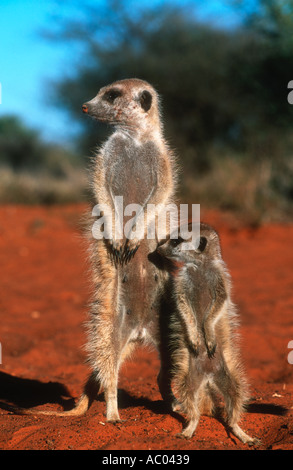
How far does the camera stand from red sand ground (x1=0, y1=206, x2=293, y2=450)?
324cm

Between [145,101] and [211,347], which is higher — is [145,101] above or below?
above

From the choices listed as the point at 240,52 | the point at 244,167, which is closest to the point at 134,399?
the point at 244,167

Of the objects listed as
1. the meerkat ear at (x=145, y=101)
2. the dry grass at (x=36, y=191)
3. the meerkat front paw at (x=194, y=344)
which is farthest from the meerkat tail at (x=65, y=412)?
the dry grass at (x=36, y=191)

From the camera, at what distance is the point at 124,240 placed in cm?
382

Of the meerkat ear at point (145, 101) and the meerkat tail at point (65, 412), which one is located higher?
the meerkat ear at point (145, 101)

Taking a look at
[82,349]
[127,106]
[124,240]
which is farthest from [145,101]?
[82,349]

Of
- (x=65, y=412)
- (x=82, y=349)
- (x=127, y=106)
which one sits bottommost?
(x=65, y=412)

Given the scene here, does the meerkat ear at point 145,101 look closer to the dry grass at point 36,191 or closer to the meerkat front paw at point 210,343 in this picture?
the meerkat front paw at point 210,343

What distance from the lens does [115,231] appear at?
381 cm

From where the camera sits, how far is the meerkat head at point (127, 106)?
4043mm

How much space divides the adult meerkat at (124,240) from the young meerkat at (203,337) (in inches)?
8.9

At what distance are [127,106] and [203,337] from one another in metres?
1.70

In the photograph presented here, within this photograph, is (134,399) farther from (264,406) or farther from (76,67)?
(76,67)

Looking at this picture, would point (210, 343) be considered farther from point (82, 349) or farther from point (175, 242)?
point (82, 349)
